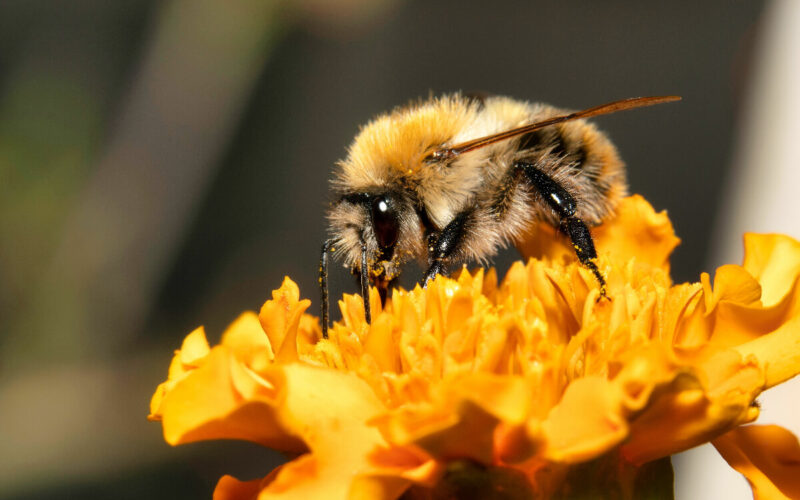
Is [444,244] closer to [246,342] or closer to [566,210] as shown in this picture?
[566,210]

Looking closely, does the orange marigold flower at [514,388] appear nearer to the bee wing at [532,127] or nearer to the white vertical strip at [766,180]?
the bee wing at [532,127]

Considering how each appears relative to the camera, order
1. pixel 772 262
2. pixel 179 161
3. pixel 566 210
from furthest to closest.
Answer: pixel 179 161 → pixel 566 210 → pixel 772 262

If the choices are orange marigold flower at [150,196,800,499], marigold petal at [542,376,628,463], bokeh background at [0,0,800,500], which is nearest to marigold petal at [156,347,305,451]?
orange marigold flower at [150,196,800,499]

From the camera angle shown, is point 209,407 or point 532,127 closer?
point 209,407

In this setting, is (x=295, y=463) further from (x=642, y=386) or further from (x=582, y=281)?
(x=582, y=281)

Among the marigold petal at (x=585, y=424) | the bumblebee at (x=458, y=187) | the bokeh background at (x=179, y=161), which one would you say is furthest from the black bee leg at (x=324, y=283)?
the bokeh background at (x=179, y=161)

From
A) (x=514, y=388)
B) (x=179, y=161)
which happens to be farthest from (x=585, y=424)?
(x=179, y=161)
